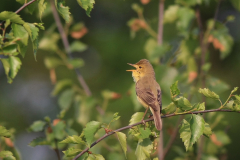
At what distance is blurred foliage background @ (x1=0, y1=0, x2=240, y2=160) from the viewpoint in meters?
8.51

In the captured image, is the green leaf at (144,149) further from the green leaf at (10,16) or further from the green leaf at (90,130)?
the green leaf at (10,16)

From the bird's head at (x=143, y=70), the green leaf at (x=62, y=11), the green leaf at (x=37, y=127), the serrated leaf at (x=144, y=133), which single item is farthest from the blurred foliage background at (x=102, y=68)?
the green leaf at (x=62, y=11)

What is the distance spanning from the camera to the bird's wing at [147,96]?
3.30 meters

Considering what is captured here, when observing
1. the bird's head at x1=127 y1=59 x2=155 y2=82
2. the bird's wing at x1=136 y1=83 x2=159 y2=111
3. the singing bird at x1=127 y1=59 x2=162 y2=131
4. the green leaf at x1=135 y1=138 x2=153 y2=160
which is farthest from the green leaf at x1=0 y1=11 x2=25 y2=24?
the bird's head at x1=127 y1=59 x2=155 y2=82

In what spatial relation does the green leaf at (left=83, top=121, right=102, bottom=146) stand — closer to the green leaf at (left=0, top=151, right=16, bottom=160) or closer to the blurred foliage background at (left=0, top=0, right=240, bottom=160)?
the green leaf at (left=0, top=151, right=16, bottom=160)

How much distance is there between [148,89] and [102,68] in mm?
5987

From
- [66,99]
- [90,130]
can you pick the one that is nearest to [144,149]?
[90,130]

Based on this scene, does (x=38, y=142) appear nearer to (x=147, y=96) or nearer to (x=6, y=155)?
(x=6, y=155)

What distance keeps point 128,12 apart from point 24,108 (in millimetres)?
3708

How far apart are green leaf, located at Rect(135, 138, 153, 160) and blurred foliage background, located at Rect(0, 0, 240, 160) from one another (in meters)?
5.53

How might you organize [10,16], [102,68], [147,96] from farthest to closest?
1. [102,68]
2. [147,96]
3. [10,16]

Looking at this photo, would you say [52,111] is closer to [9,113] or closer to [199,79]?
[9,113]

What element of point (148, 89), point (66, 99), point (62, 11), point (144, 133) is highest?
point (62, 11)

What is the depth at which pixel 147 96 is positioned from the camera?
3529 millimetres
